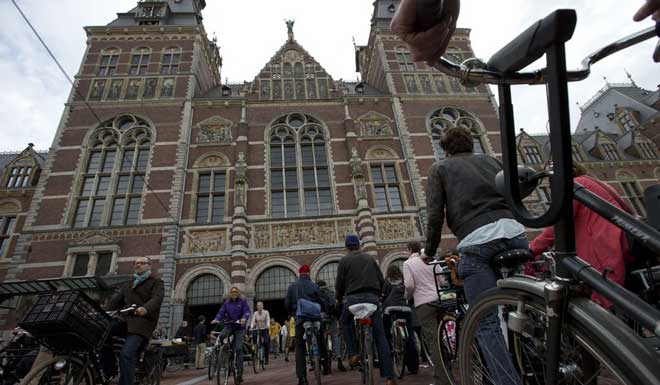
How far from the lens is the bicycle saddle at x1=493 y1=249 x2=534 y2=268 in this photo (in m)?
1.75

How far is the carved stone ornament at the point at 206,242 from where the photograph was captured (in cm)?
1261

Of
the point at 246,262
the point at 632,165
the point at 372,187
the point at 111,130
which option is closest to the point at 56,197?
the point at 111,130

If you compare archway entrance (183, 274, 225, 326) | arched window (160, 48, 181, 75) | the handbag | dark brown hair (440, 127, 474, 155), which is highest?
arched window (160, 48, 181, 75)

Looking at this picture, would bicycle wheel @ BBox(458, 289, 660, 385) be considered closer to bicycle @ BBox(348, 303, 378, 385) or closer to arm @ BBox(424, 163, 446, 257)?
arm @ BBox(424, 163, 446, 257)

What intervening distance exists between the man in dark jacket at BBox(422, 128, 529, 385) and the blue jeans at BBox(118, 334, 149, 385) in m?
3.28

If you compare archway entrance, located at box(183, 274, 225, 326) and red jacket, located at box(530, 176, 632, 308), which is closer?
red jacket, located at box(530, 176, 632, 308)

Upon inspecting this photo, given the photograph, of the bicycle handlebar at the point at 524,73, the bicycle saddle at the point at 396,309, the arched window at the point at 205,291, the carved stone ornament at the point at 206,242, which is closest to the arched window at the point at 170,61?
the carved stone ornament at the point at 206,242

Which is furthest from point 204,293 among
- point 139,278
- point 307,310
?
point 307,310

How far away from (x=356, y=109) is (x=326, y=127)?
6.41 ft

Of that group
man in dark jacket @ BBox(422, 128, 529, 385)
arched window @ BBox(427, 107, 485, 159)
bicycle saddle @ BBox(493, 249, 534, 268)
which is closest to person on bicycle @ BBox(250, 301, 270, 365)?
man in dark jacket @ BBox(422, 128, 529, 385)

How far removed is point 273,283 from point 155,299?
889 cm

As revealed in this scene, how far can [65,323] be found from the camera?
287cm

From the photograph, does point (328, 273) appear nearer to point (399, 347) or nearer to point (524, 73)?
point (399, 347)

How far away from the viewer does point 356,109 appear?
16578mm
